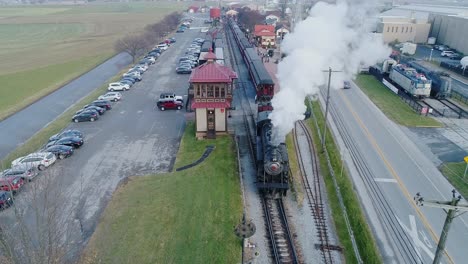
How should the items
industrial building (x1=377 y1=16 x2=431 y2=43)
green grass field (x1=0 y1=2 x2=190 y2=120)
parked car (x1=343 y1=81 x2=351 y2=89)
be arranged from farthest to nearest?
industrial building (x1=377 y1=16 x2=431 y2=43) < green grass field (x1=0 y1=2 x2=190 y2=120) < parked car (x1=343 y1=81 x2=351 y2=89)

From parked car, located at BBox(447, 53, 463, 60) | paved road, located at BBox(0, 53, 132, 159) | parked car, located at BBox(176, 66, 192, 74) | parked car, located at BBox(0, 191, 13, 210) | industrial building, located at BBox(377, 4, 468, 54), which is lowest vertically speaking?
paved road, located at BBox(0, 53, 132, 159)

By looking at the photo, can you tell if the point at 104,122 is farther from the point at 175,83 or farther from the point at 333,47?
the point at 333,47

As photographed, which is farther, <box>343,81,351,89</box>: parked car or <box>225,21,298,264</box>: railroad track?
<box>343,81,351,89</box>: parked car

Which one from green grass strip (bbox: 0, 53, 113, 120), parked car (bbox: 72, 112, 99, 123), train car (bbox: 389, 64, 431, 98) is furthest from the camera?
green grass strip (bbox: 0, 53, 113, 120)

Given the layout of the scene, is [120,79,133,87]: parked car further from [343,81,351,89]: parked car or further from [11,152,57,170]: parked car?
[343,81,351,89]: parked car

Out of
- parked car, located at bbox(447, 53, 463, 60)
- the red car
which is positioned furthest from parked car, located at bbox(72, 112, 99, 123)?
parked car, located at bbox(447, 53, 463, 60)
